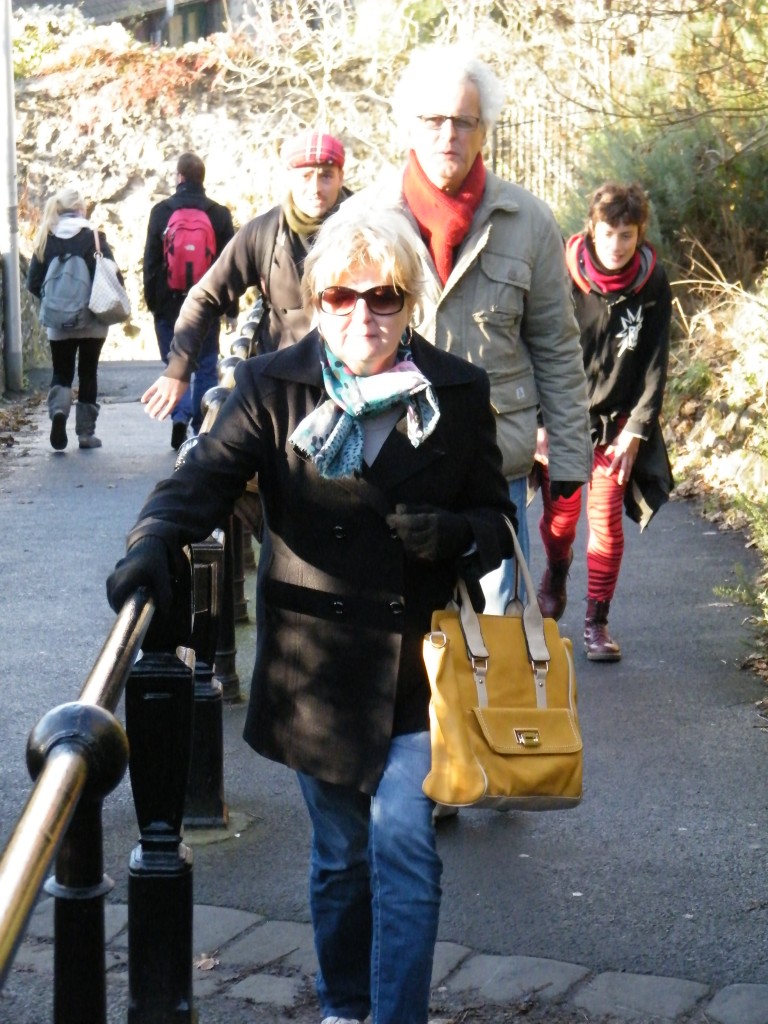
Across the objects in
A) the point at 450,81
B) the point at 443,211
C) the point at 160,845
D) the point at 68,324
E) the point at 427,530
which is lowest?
the point at 68,324

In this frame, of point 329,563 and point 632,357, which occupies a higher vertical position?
point 329,563

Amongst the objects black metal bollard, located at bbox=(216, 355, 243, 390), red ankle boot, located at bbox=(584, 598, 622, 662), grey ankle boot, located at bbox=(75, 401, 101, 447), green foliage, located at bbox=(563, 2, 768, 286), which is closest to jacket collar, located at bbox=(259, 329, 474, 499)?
black metal bollard, located at bbox=(216, 355, 243, 390)

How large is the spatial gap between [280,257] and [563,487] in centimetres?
144

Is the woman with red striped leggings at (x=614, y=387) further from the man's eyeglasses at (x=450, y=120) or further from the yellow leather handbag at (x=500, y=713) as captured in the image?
the yellow leather handbag at (x=500, y=713)

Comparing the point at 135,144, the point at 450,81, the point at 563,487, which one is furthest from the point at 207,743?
the point at 135,144

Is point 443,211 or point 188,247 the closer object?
point 443,211

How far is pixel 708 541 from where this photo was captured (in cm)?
972

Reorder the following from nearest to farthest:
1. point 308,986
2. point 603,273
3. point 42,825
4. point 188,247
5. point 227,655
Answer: point 42,825 < point 308,986 < point 227,655 < point 603,273 < point 188,247

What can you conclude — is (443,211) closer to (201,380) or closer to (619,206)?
(619,206)

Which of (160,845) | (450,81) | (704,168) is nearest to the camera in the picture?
(160,845)

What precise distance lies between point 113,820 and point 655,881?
5.48 ft

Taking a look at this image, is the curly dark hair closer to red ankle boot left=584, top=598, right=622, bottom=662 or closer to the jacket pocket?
red ankle boot left=584, top=598, right=622, bottom=662

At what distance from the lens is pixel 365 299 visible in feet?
10.4

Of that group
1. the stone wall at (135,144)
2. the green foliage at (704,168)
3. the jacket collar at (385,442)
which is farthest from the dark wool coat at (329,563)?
the stone wall at (135,144)
